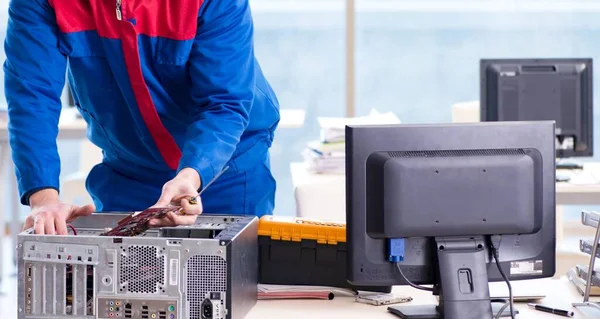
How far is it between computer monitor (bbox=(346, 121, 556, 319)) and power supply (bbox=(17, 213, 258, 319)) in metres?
0.28

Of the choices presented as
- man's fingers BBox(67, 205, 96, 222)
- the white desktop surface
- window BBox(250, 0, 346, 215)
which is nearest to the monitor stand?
the white desktop surface

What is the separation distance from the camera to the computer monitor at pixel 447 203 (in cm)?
185

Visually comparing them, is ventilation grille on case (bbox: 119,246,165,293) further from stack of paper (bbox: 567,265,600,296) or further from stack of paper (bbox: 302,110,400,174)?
stack of paper (bbox: 302,110,400,174)

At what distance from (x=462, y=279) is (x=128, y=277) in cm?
66

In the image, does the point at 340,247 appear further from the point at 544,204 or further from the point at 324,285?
the point at 544,204

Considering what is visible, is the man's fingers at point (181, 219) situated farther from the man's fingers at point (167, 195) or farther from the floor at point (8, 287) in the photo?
the floor at point (8, 287)

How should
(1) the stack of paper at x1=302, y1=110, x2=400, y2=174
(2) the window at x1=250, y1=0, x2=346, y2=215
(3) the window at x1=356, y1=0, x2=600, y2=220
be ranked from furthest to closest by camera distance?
(3) the window at x1=356, y1=0, x2=600, y2=220
(2) the window at x1=250, y1=0, x2=346, y2=215
(1) the stack of paper at x1=302, y1=110, x2=400, y2=174

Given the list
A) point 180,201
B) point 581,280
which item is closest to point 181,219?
point 180,201

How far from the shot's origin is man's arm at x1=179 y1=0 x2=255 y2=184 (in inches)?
80.2

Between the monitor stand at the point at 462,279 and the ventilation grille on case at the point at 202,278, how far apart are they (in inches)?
17.9

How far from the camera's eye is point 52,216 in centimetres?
183

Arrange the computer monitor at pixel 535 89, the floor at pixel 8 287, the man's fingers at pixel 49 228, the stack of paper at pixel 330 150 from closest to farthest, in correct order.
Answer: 1. the man's fingers at pixel 49 228
2. the computer monitor at pixel 535 89
3. the stack of paper at pixel 330 150
4. the floor at pixel 8 287

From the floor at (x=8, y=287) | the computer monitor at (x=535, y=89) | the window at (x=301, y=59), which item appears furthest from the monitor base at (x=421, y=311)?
the window at (x=301, y=59)

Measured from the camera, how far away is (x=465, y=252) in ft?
6.17
